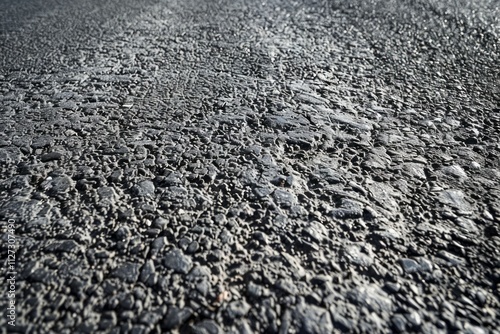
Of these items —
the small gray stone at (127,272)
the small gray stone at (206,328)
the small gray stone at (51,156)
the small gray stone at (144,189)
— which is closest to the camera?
the small gray stone at (206,328)

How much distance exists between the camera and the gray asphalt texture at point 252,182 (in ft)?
3.37

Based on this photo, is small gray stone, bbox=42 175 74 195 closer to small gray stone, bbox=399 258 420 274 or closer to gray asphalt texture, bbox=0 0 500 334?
gray asphalt texture, bbox=0 0 500 334

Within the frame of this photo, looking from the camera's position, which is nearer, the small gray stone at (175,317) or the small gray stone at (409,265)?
the small gray stone at (175,317)

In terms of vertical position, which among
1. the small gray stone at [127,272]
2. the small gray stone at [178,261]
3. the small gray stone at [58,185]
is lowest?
the small gray stone at [58,185]

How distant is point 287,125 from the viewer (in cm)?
178

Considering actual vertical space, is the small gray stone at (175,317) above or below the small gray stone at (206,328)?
below

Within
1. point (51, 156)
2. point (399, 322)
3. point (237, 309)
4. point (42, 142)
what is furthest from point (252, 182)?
point (42, 142)

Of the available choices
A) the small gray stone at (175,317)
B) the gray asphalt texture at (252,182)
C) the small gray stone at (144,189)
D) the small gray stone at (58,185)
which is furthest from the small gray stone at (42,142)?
the small gray stone at (175,317)

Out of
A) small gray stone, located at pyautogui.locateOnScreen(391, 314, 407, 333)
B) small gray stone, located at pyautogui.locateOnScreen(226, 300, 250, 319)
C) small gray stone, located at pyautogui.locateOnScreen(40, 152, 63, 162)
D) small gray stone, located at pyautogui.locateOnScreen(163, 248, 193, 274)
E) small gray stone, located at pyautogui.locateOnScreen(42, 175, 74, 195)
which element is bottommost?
small gray stone, located at pyautogui.locateOnScreen(40, 152, 63, 162)

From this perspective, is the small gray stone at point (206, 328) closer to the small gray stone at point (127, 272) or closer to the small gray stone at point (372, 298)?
the small gray stone at point (127, 272)

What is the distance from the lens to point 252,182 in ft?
4.76

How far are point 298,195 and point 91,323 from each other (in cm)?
79

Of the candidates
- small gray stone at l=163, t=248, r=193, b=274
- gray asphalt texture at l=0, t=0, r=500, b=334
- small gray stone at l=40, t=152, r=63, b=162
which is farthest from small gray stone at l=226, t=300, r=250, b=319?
small gray stone at l=40, t=152, r=63, b=162

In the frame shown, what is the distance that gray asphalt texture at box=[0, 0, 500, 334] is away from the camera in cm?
103
